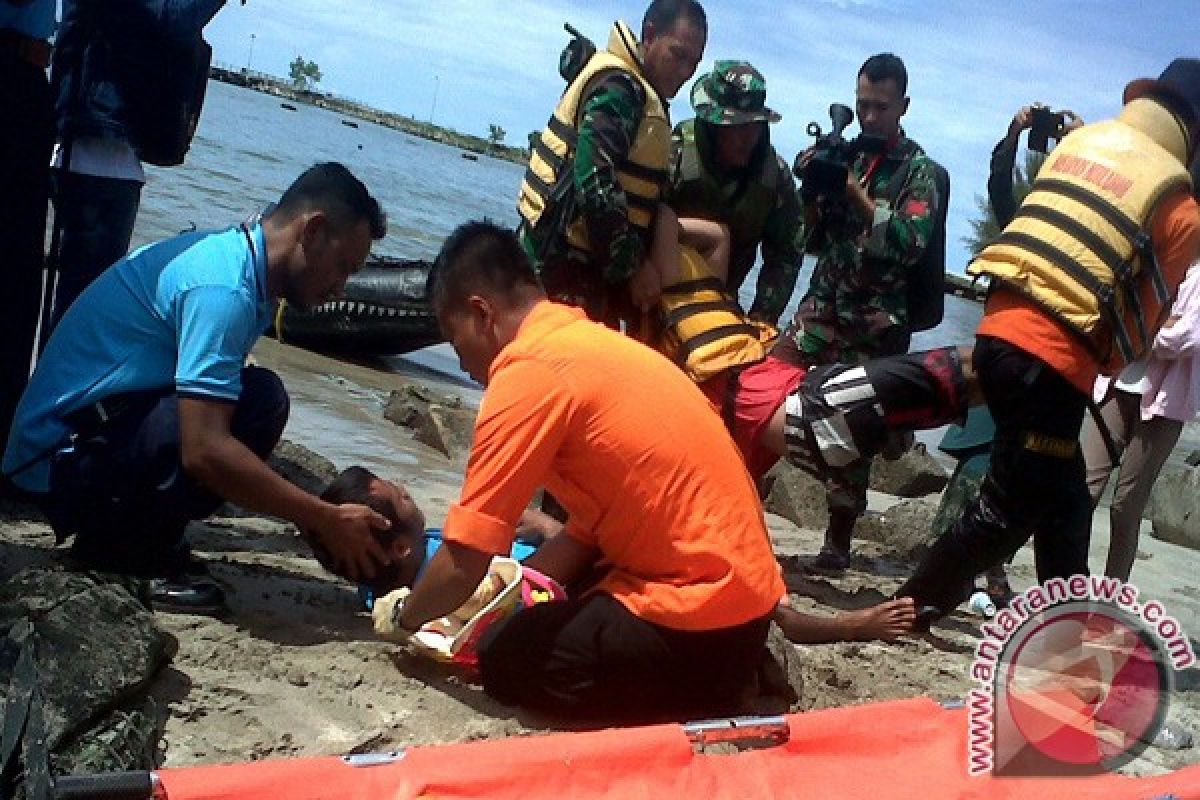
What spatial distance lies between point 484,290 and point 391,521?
0.82m

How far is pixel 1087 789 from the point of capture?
247 cm

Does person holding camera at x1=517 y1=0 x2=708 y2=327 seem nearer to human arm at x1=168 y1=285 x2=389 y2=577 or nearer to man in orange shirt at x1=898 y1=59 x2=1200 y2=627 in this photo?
A: man in orange shirt at x1=898 y1=59 x2=1200 y2=627

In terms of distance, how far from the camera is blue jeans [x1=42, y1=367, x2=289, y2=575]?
2.88 m

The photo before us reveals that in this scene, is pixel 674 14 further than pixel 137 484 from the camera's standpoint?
Yes

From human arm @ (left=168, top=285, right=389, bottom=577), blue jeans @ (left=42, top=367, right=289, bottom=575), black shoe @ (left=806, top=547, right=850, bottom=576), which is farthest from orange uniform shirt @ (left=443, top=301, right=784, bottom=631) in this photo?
black shoe @ (left=806, top=547, right=850, bottom=576)

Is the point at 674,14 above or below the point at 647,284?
above

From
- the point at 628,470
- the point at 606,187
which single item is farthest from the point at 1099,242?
the point at 628,470

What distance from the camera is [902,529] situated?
529 centimetres

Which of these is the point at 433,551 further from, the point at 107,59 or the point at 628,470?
the point at 107,59

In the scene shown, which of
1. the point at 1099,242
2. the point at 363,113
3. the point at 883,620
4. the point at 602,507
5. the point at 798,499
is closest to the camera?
the point at 602,507

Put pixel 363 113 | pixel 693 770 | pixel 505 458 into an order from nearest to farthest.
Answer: pixel 693 770 → pixel 505 458 → pixel 363 113

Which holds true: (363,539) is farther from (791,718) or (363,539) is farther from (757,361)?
(757,361)

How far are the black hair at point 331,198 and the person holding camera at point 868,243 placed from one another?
2.13m

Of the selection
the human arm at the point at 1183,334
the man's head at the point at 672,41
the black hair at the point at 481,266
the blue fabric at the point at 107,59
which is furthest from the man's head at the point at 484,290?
the human arm at the point at 1183,334
